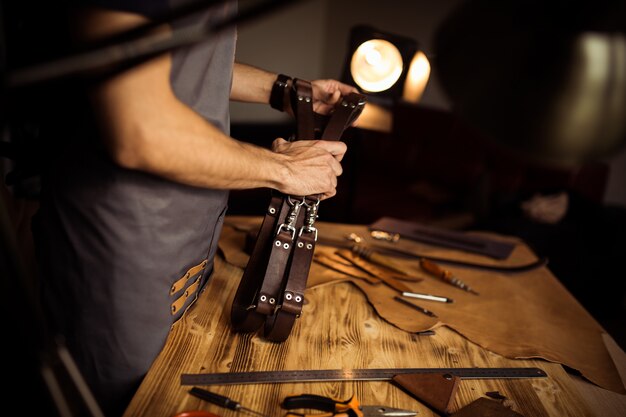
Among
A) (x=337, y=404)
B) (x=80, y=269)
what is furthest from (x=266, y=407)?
(x=80, y=269)

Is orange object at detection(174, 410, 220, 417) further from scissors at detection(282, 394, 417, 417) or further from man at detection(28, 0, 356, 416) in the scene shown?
man at detection(28, 0, 356, 416)

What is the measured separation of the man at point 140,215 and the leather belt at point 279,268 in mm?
93

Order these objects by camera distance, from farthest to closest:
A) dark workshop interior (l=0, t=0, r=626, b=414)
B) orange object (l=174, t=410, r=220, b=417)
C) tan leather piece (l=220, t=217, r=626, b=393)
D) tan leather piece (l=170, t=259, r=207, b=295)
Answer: tan leather piece (l=220, t=217, r=626, b=393)
tan leather piece (l=170, t=259, r=207, b=295)
orange object (l=174, t=410, r=220, b=417)
dark workshop interior (l=0, t=0, r=626, b=414)

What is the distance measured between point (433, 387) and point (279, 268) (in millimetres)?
450

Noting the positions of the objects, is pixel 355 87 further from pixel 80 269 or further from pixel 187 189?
pixel 80 269

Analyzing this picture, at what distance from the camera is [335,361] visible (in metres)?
1.27

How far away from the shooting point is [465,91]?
0.69 meters

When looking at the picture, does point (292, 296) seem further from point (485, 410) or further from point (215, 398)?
point (485, 410)

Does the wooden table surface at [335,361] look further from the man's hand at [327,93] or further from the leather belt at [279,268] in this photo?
the man's hand at [327,93]

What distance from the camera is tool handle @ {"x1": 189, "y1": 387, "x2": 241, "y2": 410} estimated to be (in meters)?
1.06

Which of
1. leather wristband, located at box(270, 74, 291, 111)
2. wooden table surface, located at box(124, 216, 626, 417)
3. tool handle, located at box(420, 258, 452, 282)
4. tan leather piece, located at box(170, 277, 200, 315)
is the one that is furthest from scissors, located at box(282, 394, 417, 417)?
leather wristband, located at box(270, 74, 291, 111)

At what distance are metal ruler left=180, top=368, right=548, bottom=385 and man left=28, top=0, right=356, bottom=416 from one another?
0.18m

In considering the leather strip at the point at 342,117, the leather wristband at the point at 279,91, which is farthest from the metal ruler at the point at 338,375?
the leather wristband at the point at 279,91

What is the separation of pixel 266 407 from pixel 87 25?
77cm
